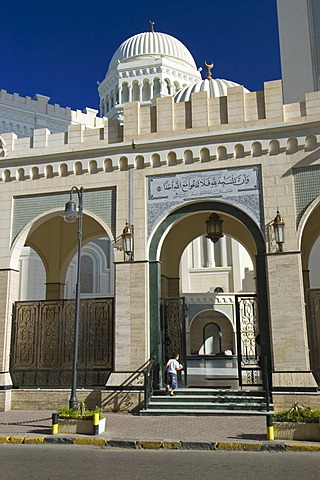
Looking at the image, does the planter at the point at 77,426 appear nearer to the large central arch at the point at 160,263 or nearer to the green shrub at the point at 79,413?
the green shrub at the point at 79,413

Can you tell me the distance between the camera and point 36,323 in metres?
14.2

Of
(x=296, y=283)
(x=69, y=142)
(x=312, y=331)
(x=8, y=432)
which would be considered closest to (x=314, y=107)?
(x=296, y=283)

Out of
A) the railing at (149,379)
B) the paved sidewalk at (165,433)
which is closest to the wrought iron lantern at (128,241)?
the railing at (149,379)

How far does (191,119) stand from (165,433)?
8.11m

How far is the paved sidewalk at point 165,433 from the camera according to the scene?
29.2ft

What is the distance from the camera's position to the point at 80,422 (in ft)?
32.8

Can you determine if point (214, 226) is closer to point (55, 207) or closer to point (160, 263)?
point (160, 263)

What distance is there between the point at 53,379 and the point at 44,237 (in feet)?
18.6

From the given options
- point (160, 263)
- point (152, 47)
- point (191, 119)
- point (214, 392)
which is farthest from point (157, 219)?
point (152, 47)

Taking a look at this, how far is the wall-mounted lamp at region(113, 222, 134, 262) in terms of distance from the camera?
13102 mm

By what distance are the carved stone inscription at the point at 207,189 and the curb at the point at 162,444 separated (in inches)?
222

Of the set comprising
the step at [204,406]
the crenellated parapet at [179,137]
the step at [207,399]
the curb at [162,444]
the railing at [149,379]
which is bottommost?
the curb at [162,444]

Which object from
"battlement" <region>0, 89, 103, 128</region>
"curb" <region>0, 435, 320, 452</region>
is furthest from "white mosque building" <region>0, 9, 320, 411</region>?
"battlement" <region>0, 89, 103, 128</region>

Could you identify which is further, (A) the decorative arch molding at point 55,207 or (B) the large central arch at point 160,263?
(A) the decorative arch molding at point 55,207
